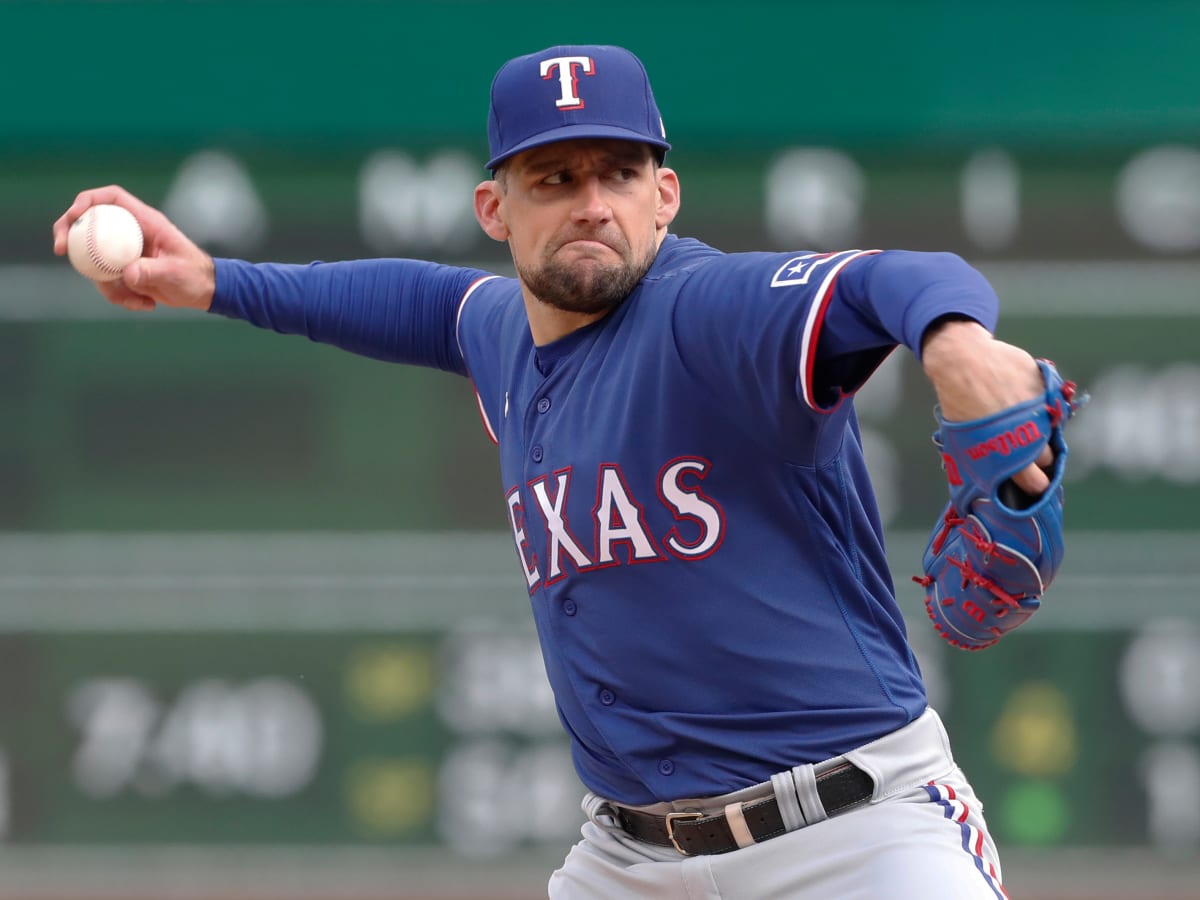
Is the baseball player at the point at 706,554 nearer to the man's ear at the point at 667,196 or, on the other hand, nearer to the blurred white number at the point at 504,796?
the man's ear at the point at 667,196

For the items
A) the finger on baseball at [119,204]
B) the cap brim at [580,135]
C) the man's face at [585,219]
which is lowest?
the man's face at [585,219]

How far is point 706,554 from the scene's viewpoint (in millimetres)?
2600

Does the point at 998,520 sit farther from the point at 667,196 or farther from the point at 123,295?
the point at 123,295

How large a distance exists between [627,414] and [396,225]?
3.46 m

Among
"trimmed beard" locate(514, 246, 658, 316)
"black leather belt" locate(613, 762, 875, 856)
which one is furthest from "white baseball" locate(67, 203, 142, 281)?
"black leather belt" locate(613, 762, 875, 856)

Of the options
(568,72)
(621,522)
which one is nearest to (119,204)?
(568,72)

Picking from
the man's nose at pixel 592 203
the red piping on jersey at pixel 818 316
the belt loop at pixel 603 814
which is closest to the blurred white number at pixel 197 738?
the belt loop at pixel 603 814

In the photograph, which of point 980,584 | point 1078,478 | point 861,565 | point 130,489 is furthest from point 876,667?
point 130,489

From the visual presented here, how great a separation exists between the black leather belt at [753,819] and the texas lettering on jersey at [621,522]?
14.9 inches

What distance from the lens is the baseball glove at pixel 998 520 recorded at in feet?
6.82

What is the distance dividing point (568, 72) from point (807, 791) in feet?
3.77

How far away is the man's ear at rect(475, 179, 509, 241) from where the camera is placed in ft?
9.85

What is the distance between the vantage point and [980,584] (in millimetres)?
2357

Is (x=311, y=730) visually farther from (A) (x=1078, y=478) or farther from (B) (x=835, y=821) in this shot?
(B) (x=835, y=821)
